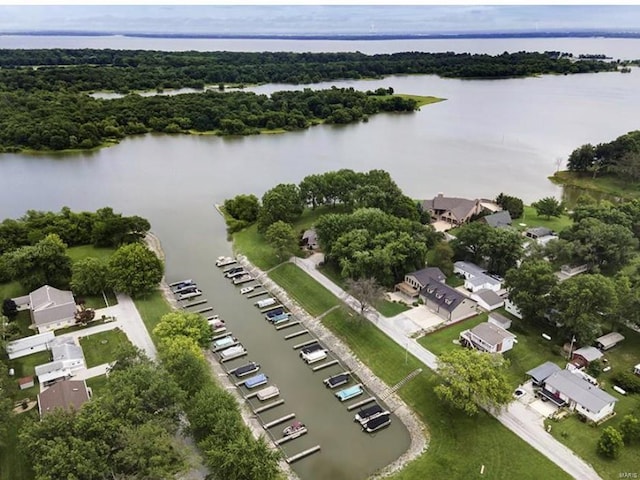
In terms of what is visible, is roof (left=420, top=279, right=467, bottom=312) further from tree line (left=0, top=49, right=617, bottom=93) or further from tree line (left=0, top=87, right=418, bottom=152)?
tree line (left=0, top=49, right=617, bottom=93)

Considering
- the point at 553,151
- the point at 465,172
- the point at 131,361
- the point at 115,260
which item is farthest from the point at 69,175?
the point at 553,151

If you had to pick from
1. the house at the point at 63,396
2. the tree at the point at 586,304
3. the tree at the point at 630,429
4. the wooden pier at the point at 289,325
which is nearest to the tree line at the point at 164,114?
the wooden pier at the point at 289,325

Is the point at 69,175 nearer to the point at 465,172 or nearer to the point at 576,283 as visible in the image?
the point at 465,172

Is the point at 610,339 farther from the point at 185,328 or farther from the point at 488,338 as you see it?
the point at 185,328

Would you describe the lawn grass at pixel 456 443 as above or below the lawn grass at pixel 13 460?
below

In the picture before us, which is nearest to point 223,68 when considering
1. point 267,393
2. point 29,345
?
point 29,345

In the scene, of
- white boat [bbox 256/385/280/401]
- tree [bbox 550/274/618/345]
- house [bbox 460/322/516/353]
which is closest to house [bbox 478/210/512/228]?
tree [bbox 550/274/618/345]

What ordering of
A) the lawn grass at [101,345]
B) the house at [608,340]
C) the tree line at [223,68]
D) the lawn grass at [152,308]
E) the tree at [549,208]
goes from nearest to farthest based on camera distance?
1. the lawn grass at [101,345]
2. the house at [608,340]
3. the lawn grass at [152,308]
4. the tree at [549,208]
5. the tree line at [223,68]

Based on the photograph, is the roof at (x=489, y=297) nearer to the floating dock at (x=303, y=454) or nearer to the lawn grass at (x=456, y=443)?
the lawn grass at (x=456, y=443)
